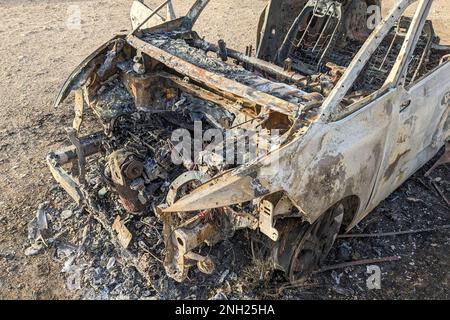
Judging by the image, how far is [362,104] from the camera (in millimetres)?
2934

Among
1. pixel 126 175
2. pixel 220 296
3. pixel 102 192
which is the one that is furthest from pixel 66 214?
pixel 220 296

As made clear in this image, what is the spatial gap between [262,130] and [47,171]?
2723 millimetres

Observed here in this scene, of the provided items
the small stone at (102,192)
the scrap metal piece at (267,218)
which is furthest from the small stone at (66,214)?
the scrap metal piece at (267,218)

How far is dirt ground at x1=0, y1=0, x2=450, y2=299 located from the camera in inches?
136

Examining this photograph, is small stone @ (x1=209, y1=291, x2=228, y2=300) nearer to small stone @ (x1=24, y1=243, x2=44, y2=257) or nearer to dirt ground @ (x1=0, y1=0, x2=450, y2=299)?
dirt ground @ (x1=0, y1=0, x2=450, y2=299)

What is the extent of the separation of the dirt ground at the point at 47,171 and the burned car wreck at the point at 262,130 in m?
0.43

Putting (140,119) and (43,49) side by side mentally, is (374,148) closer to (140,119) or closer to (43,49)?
(140,119)

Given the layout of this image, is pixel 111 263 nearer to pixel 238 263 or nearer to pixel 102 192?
pixel 102 192

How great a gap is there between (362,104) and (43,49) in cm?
651

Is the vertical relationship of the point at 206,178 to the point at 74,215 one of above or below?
above

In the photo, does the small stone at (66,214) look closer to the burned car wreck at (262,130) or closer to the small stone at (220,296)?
the burned car wreck at (262,130)

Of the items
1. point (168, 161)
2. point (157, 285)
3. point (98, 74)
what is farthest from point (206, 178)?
point (98, 74)
